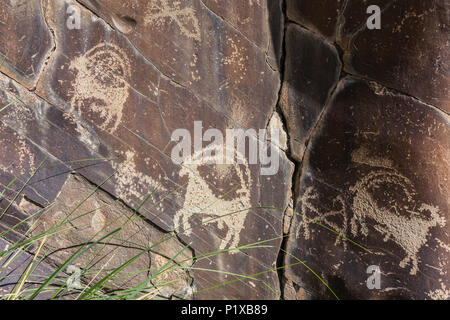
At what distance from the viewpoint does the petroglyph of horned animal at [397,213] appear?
164 centimetres

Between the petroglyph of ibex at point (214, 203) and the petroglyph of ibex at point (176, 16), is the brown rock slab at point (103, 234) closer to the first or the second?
the petroglyph of ibex at point (214, 203)

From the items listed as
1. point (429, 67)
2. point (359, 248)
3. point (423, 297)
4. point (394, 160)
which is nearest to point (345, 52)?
point (429, 67)

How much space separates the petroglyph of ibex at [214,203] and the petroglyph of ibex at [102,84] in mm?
321

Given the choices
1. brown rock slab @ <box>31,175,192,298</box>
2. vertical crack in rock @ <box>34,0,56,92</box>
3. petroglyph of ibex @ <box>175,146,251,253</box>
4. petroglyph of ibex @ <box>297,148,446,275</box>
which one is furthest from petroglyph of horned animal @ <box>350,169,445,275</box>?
vertical crack in rock @ <box>34,0,56,92</box>

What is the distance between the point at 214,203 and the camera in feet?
6.32

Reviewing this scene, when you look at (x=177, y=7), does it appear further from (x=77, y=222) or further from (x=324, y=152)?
(x=77, y=222)

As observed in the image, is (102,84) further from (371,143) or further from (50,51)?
(371,143)

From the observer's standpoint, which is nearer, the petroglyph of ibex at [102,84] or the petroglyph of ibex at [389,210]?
the petroglyph of ibex at [389,210]

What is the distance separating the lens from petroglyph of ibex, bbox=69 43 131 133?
1855mm

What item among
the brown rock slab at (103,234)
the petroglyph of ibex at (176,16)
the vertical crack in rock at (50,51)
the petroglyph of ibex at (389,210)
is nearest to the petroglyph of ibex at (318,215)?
the petroglyph of ibex at (389,210)

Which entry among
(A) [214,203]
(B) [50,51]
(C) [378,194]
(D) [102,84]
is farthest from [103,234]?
(C) [378,194]

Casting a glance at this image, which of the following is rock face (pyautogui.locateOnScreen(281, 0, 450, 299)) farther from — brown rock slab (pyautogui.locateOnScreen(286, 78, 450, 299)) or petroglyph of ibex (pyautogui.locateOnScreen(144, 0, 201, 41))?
petroglyph of ibex (pyautogui.locateOnScreen(144, 0, 201, 41))

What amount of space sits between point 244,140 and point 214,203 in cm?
26

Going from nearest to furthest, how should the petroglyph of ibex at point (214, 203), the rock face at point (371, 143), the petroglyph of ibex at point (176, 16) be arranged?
the rock face at point (371, 143) → the petroglyph of ibex at point (176, 16) → the petroglyph of ibex at point (214, 203)
